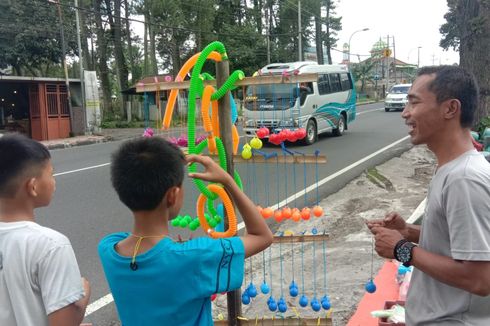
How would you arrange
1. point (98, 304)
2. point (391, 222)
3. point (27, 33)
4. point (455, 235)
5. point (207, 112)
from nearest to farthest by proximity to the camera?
point (455, 235), point (391, 222), point (207, 112), point (98, 304), point (27, 33)

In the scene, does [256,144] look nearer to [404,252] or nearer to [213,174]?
[213,174]

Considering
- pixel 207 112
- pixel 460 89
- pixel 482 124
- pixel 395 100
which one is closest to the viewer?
pixel 460 89

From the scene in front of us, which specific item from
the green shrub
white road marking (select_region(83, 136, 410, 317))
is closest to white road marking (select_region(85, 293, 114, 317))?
white road marking (select_region(83, 136, 410, 317))

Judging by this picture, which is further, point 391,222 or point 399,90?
point 399,90

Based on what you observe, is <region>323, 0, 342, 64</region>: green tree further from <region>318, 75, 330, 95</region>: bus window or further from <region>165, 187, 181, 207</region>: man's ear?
<region>165, 187, 181, 207</region>: man's ear

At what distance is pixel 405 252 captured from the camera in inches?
72.2

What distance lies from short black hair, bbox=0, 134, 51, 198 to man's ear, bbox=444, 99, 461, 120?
1.65 m

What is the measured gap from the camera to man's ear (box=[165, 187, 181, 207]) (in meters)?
1.70

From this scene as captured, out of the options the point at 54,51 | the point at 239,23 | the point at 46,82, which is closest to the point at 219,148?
the point at 46,82

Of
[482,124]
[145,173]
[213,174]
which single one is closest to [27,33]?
[482,124]

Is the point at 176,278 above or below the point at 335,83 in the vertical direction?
below

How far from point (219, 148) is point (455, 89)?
125cm

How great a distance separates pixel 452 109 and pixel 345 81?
16550mm

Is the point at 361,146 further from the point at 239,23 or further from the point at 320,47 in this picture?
the point at 320,47
